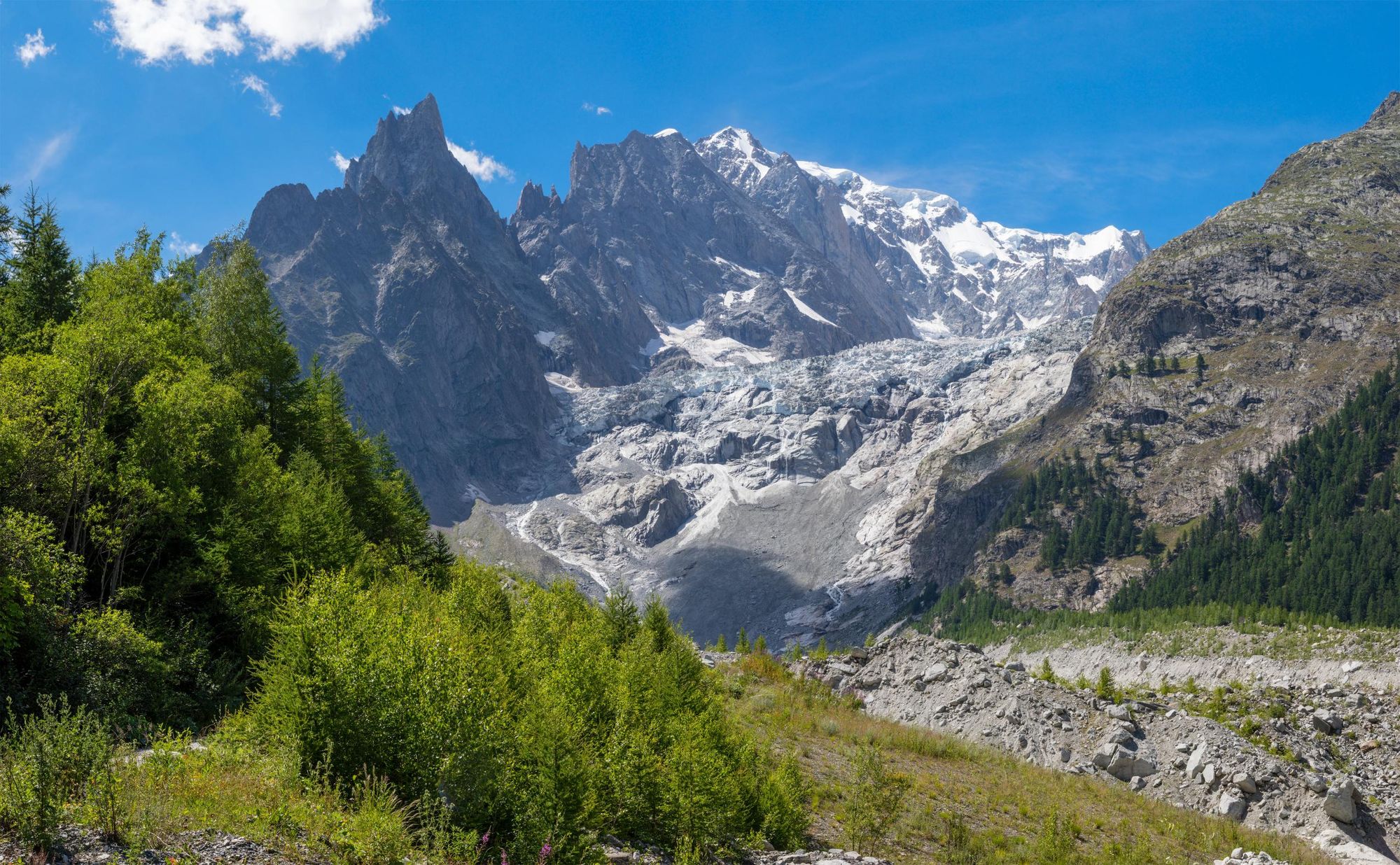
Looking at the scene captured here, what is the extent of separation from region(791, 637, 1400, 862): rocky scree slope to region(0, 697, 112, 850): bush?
112 feet

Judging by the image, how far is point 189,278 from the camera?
136 ft

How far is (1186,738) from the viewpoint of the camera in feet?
110

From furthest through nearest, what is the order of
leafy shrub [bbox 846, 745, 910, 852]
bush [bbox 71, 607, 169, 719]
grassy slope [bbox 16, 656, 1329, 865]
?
1. leafy shrub [bbox 846, 745, 910, 852]
2. bush [bbox 71, 607, 169, 719]
3. grassy slope [bbox 16, 656, 1329, 865]

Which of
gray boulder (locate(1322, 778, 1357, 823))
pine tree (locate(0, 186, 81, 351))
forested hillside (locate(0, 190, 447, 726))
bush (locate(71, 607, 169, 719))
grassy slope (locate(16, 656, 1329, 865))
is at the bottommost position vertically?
gray boulder (locate(1322, 778, 1357, 823))

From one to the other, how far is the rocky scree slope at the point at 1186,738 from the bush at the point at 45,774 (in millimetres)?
34275

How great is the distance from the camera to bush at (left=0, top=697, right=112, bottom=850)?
32.8 feet

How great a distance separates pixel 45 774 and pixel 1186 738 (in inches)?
1461

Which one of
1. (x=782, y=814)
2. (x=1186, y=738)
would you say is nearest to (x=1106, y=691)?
(x=1186, y=738)

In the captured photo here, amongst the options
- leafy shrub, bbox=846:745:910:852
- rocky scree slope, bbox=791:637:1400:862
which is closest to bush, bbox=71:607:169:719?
leafy shrub, bbox=846:745:910:852

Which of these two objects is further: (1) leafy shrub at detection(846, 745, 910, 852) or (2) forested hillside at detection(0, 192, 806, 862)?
(1) leafy shrub at detection(846, 745, 910, 852)

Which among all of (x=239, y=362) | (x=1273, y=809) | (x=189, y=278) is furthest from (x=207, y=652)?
(x=1273, y=809)

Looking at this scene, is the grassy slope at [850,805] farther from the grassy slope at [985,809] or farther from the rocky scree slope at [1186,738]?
the rocky scree slope at [1186,738]

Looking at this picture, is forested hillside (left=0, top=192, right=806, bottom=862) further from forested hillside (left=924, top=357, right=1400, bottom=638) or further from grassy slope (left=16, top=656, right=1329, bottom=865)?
forested hillside (left=924, top=357, right=1400, bottom=638)

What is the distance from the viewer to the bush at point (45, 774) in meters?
9.98
